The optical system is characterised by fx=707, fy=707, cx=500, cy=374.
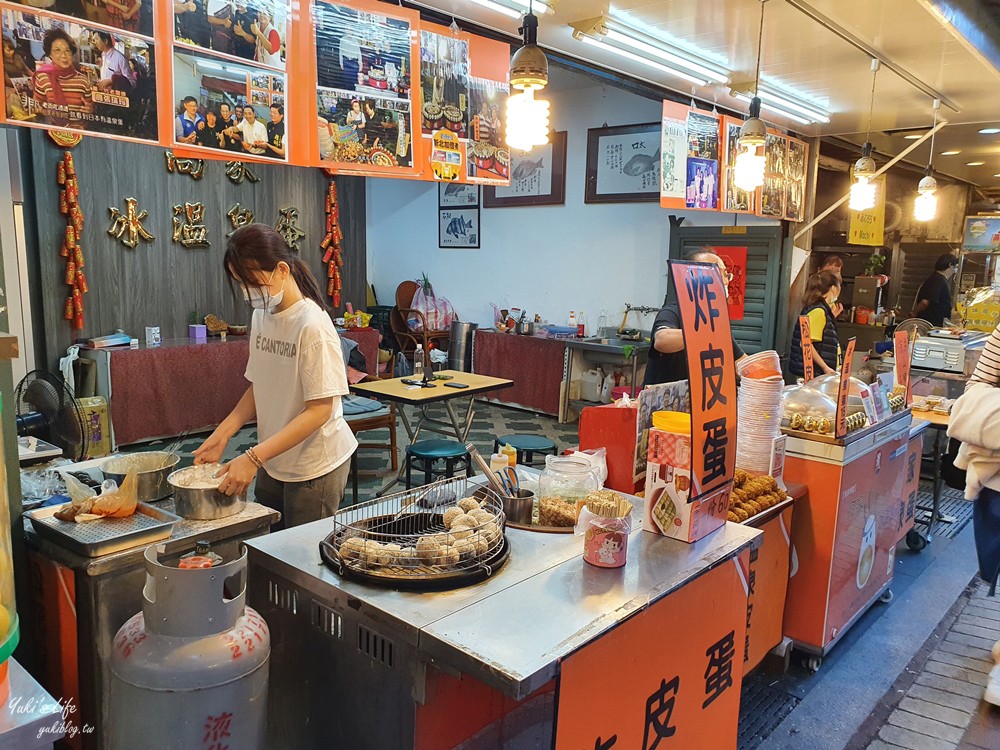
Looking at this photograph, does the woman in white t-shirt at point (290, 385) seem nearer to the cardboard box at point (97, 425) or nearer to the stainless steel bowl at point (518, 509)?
the stainless steel bowl at point (518, 509)

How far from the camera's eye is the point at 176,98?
2.56 m

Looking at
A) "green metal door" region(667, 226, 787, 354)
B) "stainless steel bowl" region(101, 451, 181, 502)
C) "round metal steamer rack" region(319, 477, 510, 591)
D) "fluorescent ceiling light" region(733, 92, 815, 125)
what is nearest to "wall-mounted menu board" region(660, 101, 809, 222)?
"fluorescent ceiling light" region(733, 92, 815, 125)

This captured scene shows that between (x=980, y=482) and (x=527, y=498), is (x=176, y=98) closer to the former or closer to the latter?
(x=527, y=498)

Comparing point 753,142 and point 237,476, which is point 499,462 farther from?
point 753,142

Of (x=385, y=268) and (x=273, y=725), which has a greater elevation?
(x=385, y=268)

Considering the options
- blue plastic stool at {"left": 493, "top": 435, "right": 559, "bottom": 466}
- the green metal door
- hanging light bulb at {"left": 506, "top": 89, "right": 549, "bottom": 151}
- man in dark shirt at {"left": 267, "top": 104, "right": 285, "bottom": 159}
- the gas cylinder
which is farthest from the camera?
the green metal door

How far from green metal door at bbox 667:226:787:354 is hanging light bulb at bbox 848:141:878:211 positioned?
1.42 metres

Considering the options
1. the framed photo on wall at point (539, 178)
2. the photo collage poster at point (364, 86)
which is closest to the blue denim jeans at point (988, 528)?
the photo collage poster at point (364, 86)

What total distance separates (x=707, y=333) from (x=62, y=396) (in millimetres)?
2741

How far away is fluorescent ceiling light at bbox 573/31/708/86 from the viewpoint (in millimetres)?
4211

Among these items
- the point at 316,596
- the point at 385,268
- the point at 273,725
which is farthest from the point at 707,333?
the point at 385,268

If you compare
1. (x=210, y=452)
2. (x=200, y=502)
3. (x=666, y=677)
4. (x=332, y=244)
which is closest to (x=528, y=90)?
(x=210, y=452)

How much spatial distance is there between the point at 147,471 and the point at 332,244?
689cm

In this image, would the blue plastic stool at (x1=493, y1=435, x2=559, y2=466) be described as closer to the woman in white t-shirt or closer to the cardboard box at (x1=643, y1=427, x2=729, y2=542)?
the woman in white t-shirt
